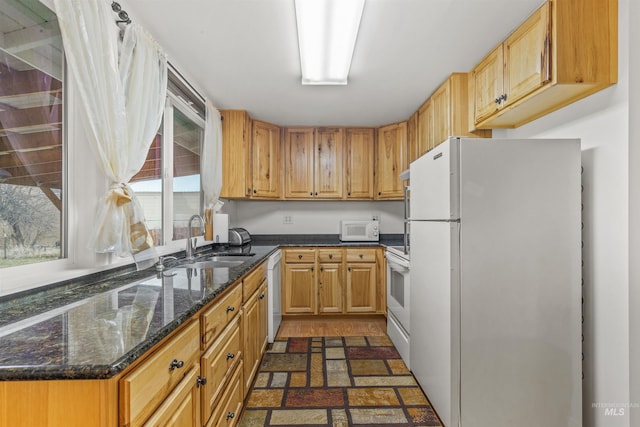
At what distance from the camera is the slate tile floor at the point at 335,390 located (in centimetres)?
182

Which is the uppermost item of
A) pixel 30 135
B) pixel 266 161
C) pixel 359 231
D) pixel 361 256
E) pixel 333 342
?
pixel 266 161

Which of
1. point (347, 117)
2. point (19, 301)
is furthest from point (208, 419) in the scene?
point (347, 117)

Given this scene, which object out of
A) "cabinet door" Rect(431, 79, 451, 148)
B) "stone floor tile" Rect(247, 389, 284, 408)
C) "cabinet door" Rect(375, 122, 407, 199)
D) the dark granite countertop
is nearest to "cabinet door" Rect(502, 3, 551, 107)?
"cabinet door" Rect(431, 79, 451, 148)

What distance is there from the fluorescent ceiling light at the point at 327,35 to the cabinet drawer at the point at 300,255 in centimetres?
182

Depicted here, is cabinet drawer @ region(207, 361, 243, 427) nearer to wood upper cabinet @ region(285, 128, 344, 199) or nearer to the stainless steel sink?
the stainless steel sink

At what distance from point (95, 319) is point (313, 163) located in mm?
3065

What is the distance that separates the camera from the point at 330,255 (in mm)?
3504

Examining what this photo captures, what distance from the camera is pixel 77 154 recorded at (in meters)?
1.43

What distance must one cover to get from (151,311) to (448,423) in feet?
5.25

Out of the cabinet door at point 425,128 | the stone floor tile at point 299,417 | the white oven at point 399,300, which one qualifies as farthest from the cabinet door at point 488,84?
the stone floor tile at point 299,417

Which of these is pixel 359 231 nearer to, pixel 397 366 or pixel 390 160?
pixel 390 160

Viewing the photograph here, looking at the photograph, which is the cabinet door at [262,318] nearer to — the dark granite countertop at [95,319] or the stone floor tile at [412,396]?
the dark granite countertop at [95,319]

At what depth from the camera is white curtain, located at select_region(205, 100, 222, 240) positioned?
285 cm

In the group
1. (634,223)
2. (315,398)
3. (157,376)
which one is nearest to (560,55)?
(634,223)
